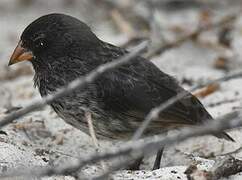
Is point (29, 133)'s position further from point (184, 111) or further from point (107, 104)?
point (184, 111)

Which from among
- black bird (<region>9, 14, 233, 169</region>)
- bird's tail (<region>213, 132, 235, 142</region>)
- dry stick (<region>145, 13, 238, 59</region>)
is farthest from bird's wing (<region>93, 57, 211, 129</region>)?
dry stick (<region>145, 13, 238, 59</region>)

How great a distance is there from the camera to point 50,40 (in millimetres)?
4426

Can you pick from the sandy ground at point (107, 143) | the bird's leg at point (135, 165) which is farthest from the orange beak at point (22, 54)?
the bird's leg at point (135, 165)

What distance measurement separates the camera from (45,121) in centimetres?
515

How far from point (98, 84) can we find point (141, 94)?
30cm

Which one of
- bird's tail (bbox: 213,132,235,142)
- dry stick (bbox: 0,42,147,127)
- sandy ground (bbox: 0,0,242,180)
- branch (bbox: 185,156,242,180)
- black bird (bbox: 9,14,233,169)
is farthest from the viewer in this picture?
bird's tail (bbox: 213,132,235,142)

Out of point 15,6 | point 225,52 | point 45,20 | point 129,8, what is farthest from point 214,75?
point 15,6

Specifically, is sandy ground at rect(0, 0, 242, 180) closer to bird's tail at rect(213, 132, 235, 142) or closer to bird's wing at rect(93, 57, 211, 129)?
bird's tail at rect(213, 132, 235, 142)

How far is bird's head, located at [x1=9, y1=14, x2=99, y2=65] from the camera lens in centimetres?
440

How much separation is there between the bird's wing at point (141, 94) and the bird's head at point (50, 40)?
1.13 feet

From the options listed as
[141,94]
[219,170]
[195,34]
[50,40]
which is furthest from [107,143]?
[195,34]

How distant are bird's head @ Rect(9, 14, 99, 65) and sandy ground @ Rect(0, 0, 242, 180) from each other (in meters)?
0.58

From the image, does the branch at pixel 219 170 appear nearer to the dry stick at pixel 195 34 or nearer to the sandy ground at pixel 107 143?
the sandy ground at pixel 107 143

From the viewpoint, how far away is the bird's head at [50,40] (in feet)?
14.4
